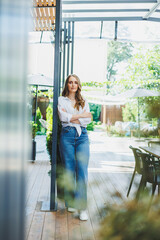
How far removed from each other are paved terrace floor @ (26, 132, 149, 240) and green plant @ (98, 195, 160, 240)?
0.28 feet

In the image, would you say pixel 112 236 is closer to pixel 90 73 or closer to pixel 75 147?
pixel 75 147

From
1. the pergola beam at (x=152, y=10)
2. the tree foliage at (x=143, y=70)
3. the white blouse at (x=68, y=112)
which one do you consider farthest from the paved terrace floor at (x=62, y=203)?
the tree foliage at (x=143, y=70)

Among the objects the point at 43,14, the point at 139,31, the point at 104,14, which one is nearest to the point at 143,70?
the point at 139,31

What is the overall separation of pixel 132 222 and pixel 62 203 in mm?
3265

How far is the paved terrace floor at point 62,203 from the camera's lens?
3.19 ft

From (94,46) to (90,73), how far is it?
4.59 ft

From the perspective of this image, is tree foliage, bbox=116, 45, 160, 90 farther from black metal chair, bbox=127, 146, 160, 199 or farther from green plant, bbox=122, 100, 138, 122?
black metal chair, bbox=127, 146, 160, 199

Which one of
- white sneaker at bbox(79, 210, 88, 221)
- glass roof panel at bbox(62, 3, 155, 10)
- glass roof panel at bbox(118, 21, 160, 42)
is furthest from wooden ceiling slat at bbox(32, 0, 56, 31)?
white sneaker at bbox(79, 210, 88, 221)

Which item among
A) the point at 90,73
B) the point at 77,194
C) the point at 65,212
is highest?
the point at 90,73

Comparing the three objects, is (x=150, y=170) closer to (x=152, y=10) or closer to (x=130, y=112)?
(x=152, y=10)

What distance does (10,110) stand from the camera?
765mm

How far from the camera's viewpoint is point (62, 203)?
3.88 metres

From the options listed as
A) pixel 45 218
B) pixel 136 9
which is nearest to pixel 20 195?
pixel 45 218

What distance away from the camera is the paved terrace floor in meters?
0.97
